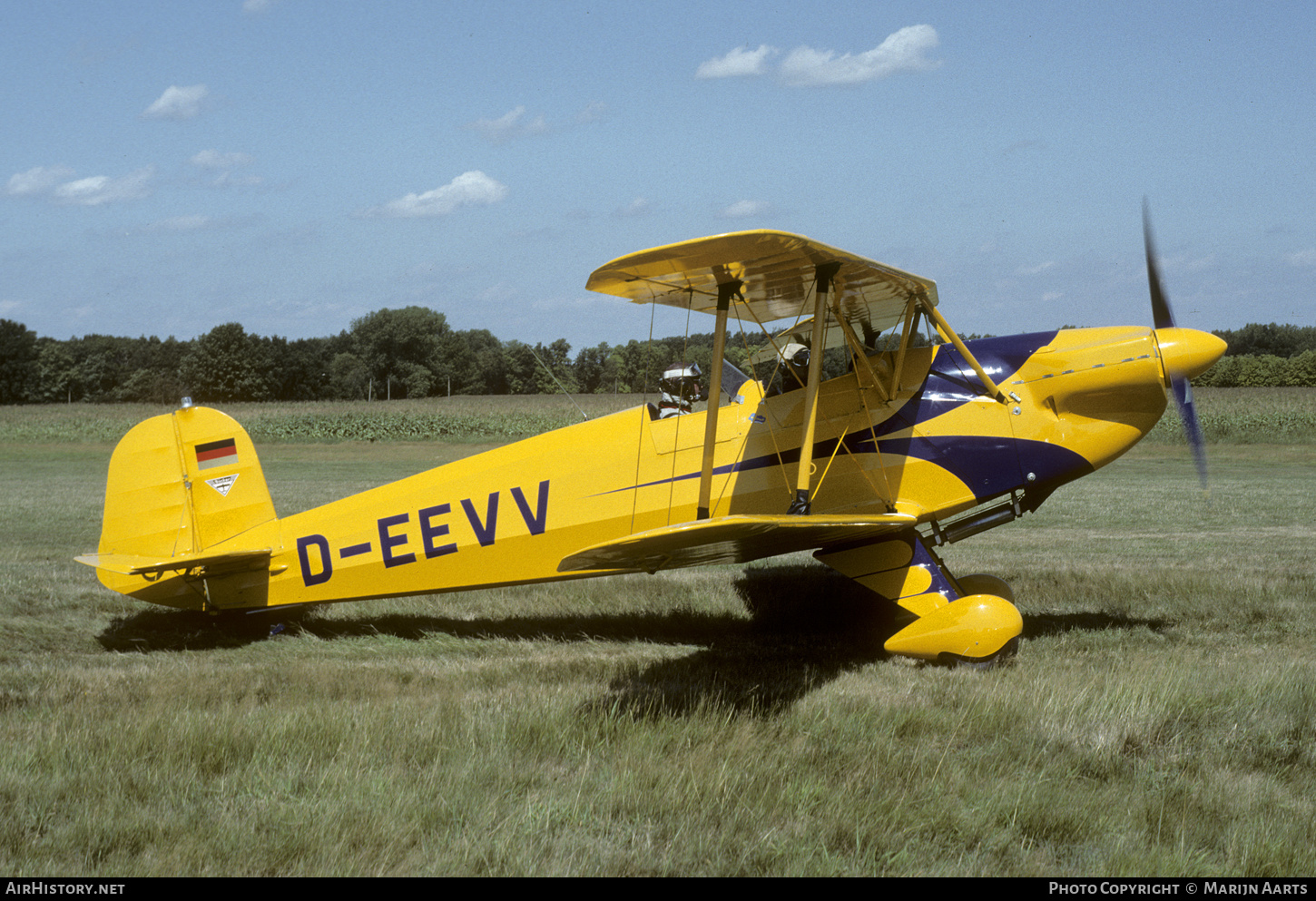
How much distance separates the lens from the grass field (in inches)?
143

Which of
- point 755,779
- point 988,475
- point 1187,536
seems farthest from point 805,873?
point 1187,536

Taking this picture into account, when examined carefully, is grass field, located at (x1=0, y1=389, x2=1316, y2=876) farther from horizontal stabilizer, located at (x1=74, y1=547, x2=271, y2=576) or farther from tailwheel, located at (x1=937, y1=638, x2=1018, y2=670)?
horizontal stabilizer, located at (x1=74, y1=547, x2=271, y2=576)

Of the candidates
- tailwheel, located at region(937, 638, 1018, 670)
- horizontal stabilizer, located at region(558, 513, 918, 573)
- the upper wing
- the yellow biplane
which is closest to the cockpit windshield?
the yellow biplane

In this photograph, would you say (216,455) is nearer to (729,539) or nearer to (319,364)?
(729,539)

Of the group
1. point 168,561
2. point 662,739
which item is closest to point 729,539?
point 662,739

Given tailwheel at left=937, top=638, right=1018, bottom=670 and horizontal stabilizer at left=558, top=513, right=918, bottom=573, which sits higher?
horizontal stabilizer at left=558, top=513, right=918, bottom=573

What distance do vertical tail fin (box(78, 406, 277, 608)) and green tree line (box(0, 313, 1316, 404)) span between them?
3439cm

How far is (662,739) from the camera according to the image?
4684 mm

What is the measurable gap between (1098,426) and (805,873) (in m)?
4.54

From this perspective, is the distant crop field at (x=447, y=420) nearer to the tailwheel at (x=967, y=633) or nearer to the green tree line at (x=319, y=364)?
the green tree line at (x=319, y=364)

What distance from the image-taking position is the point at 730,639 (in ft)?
24.8

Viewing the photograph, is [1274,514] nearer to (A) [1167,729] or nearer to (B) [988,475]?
(B) [988,475]

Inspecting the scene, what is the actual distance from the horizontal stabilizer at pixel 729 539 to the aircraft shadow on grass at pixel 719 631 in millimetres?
787

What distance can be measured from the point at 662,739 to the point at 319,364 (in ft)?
259
